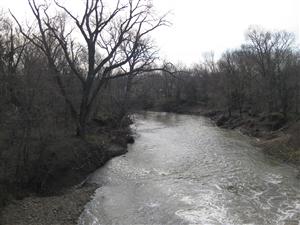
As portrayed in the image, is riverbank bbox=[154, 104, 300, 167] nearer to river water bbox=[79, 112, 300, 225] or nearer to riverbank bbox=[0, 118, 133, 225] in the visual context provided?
river water bbox=[79, 112, 300, 225]

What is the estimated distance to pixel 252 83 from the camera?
140 ft

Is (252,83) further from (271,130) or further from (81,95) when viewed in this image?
(81,95)

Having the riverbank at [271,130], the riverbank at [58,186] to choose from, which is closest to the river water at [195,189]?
the riverbank at [58,186]

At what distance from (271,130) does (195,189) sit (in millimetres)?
19214

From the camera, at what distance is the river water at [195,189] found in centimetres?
1162

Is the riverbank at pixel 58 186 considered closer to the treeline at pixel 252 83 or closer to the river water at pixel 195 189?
the river water at pixel 195 189

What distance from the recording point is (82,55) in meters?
34.3

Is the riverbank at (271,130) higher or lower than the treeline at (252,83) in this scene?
lower

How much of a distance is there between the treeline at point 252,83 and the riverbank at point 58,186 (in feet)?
26.8

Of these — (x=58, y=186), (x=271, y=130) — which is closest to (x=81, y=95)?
(x=58, y=186)

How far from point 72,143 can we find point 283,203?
12458 millimetres

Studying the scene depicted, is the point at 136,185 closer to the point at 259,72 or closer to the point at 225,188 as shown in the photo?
the point at 225,188

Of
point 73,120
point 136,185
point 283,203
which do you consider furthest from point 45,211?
point 73,120

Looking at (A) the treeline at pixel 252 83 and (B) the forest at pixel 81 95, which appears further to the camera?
(A) the treeline at pixel 252 83
